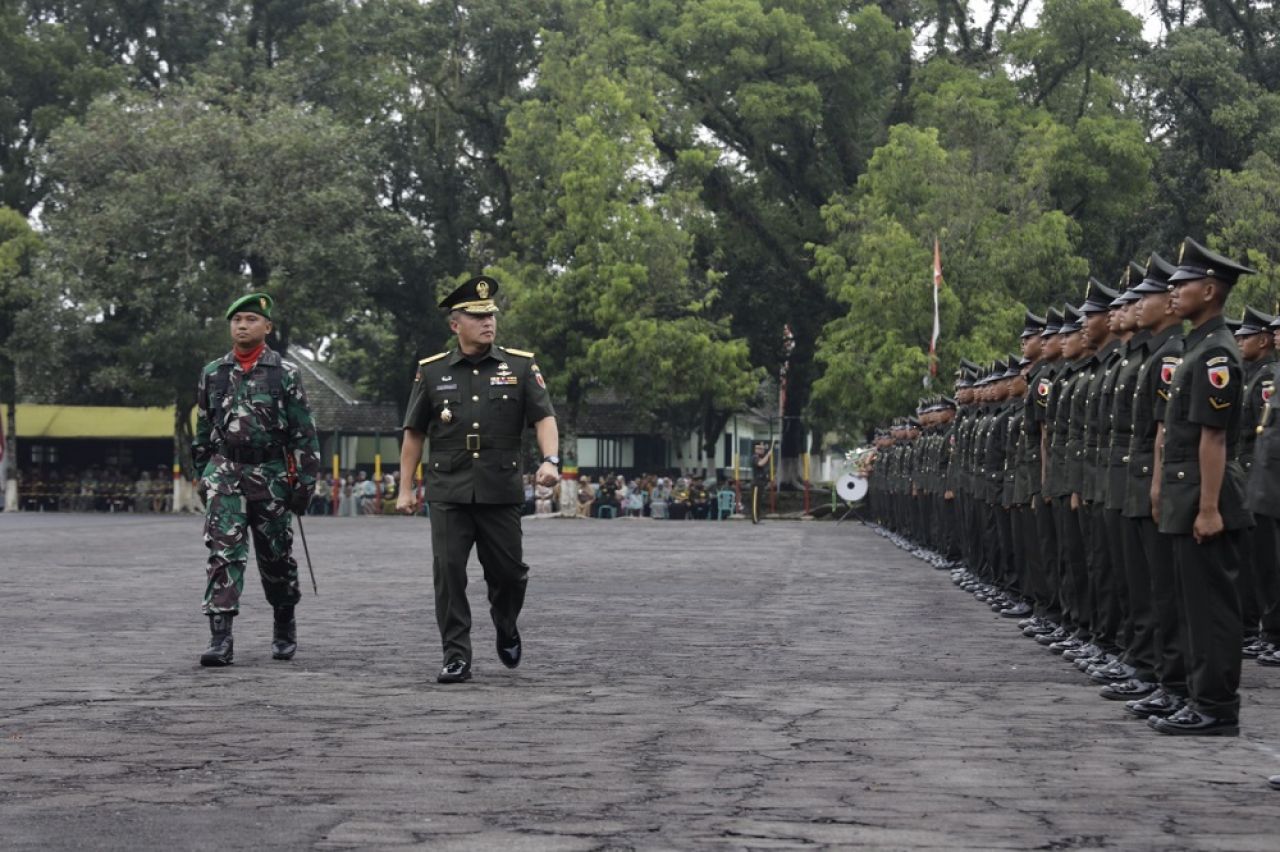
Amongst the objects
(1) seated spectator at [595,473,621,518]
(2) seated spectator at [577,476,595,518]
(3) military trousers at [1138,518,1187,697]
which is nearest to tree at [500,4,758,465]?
(2) seated spectator at [577,476,595,518]

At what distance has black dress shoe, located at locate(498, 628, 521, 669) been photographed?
37.4 ft

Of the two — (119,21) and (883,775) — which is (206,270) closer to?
(119,21)

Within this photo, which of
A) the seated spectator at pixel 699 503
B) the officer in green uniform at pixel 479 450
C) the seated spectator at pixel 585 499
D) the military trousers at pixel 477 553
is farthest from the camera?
the seated spectator at pixel 585 499

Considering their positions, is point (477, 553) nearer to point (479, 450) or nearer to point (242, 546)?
point (479, 450)

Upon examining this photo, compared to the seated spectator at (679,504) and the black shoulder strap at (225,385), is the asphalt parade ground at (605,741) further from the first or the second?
the seated spectator at (679,504)

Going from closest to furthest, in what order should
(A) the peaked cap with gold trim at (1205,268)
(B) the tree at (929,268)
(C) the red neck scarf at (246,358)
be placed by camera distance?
1. (A) the peaked cap with gold trim at (1205,268)
2. (C) the red neck scarf at (246,358)
3. (B) the tree at (929,268)

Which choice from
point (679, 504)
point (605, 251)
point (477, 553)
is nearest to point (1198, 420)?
point (477, 553)

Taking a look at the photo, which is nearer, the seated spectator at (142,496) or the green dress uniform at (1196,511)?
the green dress uniform at (1196,511)

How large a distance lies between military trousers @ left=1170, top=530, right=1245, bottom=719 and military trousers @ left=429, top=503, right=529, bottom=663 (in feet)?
12.0

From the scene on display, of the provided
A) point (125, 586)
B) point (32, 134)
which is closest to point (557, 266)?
point (32, 134)

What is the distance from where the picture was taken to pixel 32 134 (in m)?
68.1

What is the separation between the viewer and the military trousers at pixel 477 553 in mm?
11031

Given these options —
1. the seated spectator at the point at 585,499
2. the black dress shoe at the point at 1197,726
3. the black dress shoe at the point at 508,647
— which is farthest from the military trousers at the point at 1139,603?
the seated spectator at the point at 585,499

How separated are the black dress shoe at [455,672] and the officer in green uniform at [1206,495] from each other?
364 centimetres
